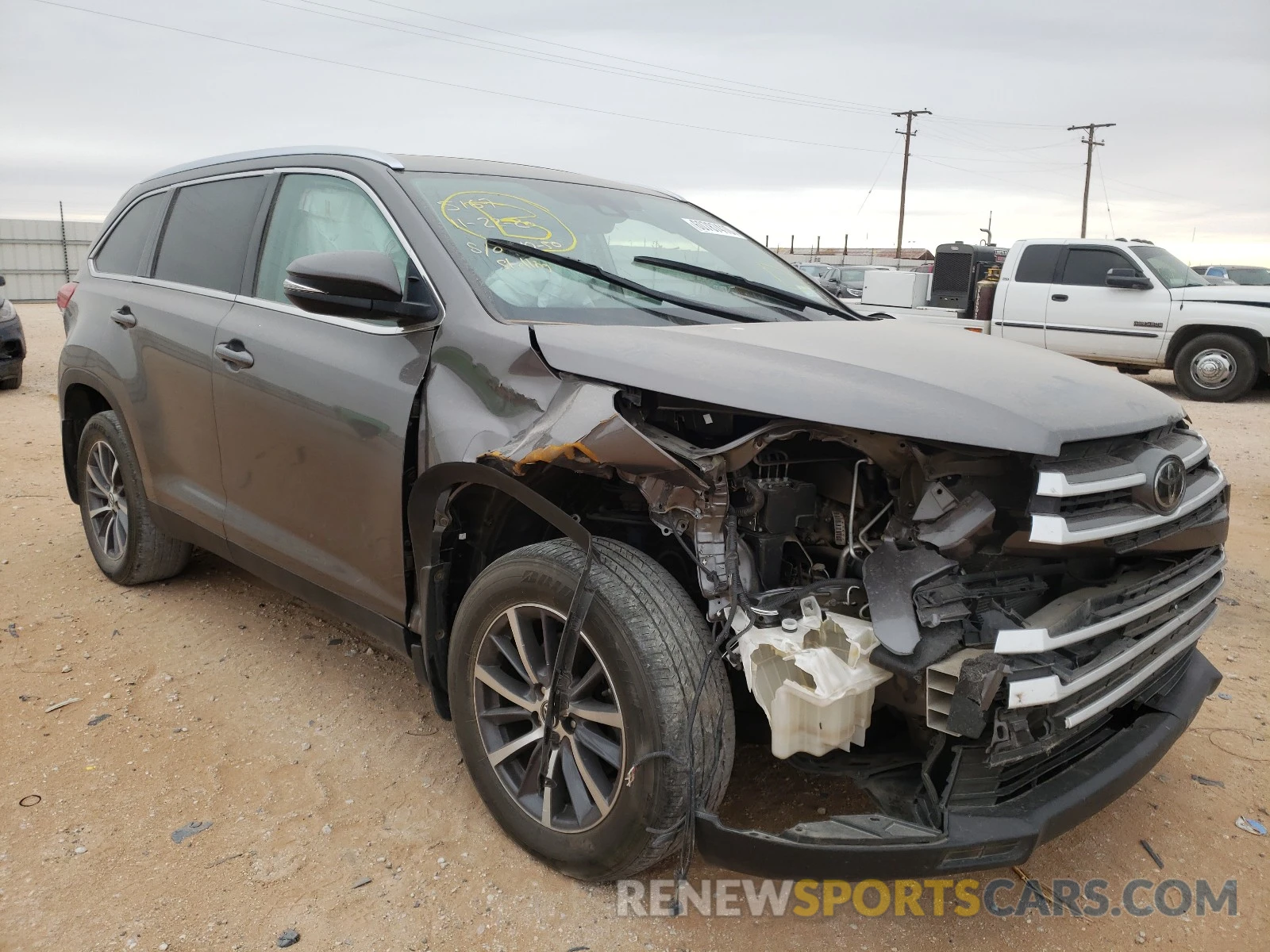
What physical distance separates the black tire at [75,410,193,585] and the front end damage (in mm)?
2538

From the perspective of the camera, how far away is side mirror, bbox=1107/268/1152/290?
445 inches

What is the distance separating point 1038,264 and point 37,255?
1089 inches

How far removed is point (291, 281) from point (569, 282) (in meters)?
0.78

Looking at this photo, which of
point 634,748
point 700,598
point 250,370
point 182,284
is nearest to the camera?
point 634,748

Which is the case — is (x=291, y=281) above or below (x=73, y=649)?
above

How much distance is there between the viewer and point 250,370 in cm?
320

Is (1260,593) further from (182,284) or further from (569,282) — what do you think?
(182,284)

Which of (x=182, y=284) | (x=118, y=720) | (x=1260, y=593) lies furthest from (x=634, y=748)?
(x=1260, y=593)

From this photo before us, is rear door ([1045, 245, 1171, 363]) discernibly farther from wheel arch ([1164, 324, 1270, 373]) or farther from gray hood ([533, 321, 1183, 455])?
gray hood ([533, 321, 1183, 455])

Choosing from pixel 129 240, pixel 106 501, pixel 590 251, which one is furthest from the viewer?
pixel 106 501

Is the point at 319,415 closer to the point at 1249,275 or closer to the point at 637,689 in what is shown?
the point at 637,689

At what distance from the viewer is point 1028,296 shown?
12.0 m

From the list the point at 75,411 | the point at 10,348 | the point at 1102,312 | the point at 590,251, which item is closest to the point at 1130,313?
the point at 1102,312

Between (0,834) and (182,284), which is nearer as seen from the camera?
(0,834)
